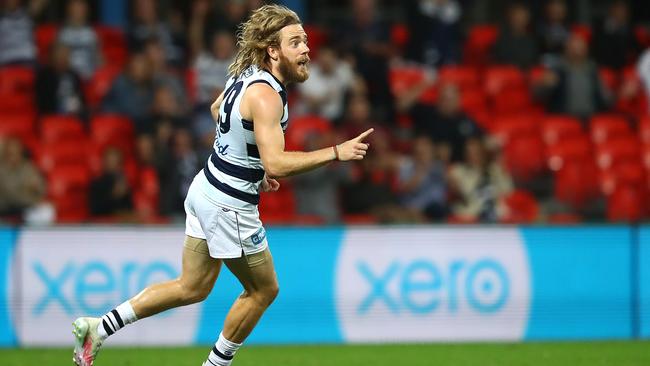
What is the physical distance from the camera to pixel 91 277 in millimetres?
10539

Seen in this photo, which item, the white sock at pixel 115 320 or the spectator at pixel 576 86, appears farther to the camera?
the spectator at pixel 576 86

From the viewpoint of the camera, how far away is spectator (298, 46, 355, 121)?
45.2 ft

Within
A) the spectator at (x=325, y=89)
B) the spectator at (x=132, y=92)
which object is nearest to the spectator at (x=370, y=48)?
the spectator at (x=325, y=89)

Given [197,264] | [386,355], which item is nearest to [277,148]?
[197,264]

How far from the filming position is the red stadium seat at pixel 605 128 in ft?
47.0

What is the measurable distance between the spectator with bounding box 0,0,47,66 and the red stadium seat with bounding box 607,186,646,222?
725cm

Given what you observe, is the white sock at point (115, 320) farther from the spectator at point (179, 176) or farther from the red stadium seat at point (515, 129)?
the red stadium seat at point (515, 129)


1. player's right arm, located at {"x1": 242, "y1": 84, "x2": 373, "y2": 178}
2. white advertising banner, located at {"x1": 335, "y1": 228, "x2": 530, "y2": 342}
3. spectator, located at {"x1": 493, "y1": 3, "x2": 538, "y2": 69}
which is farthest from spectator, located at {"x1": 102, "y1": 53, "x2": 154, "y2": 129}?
player's right arm, located at {"x1": 242, "y1": 84, "x2": 373, "y2": 178}

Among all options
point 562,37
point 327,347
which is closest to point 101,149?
point 327,347

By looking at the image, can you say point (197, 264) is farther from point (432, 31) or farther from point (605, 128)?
point (605, 128)

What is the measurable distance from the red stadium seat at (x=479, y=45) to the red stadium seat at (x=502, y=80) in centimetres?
43

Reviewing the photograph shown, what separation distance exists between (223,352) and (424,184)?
618 cm

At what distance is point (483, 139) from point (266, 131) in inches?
280

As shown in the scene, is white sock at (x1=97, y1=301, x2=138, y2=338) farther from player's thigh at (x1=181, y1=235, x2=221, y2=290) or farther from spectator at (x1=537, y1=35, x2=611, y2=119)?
spectator at (x1=537, y1=35, x2=611, y2=119)
